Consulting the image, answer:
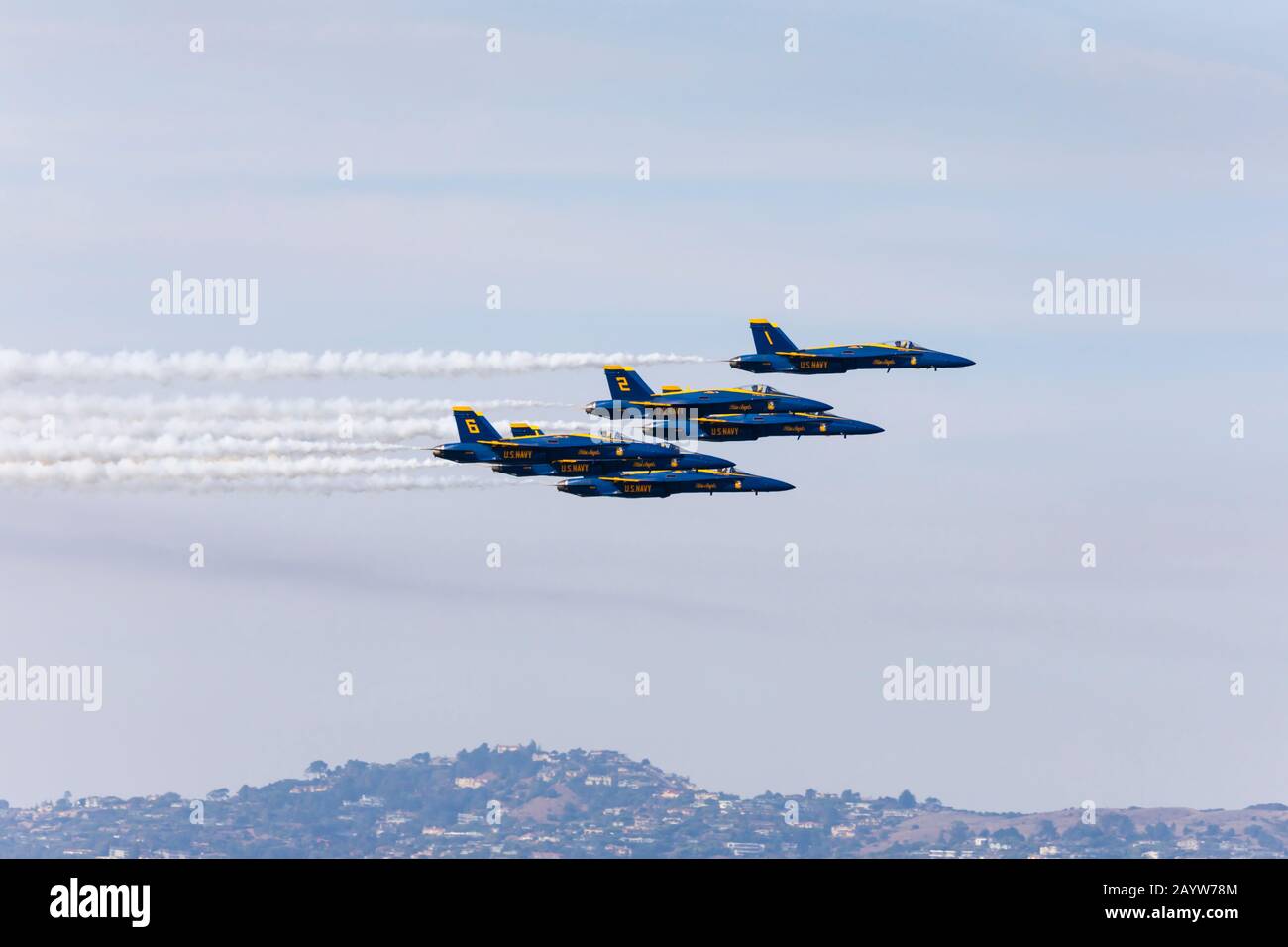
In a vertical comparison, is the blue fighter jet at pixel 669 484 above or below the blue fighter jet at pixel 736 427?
below

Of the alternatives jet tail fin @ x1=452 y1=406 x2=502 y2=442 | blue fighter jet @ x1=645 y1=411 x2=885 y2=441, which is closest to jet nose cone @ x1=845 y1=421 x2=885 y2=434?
blue fighter jet @ x1=645 y1=411 x2=885 y2=441

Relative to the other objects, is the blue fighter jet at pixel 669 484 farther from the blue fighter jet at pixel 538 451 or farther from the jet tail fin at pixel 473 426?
the jet tail fin at pixel 473 426

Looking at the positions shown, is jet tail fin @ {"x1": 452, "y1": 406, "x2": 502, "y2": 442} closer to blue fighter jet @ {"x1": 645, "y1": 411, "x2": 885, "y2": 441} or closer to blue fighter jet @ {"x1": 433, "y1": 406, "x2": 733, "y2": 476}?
blue fighter jet @ {"x1": 433, "y1": 406, "x2": 733, "y2": 476}

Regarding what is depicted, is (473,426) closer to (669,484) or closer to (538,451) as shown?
(538,451)

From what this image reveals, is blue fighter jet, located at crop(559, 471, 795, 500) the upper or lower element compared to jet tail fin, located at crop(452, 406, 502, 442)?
lower

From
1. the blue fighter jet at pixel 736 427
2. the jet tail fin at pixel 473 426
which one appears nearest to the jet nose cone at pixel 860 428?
the blue fighter jet at pixel 736 427
